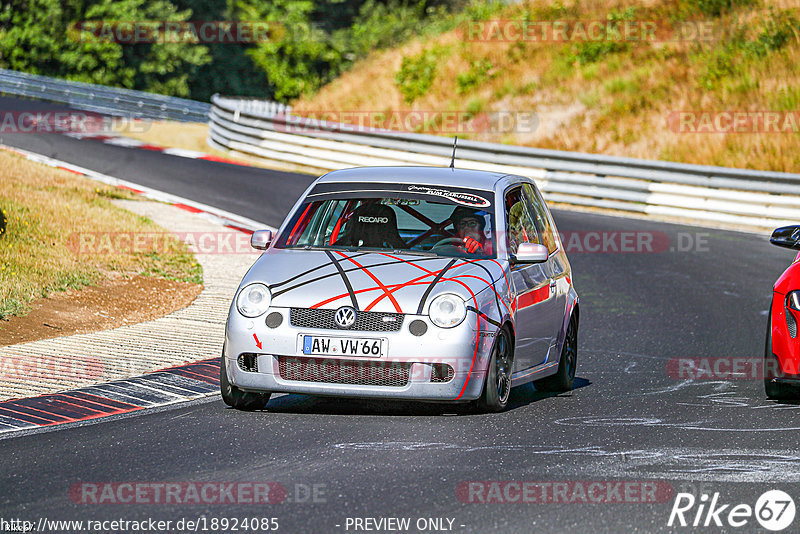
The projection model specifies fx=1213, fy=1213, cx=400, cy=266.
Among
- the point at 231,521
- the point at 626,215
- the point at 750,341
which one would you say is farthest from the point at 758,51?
the point at 231,521

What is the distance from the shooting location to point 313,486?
5.82 meters

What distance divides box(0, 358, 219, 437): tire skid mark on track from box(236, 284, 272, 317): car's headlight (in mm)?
1081

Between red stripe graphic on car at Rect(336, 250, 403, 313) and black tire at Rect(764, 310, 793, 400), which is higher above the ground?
red stripe graphic on car at Rect(336, 250, 403, 313)

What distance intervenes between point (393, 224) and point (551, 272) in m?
1.29

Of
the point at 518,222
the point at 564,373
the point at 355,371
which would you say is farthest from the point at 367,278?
the point at 564,373

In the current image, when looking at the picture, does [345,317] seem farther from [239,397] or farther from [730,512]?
[730,512]

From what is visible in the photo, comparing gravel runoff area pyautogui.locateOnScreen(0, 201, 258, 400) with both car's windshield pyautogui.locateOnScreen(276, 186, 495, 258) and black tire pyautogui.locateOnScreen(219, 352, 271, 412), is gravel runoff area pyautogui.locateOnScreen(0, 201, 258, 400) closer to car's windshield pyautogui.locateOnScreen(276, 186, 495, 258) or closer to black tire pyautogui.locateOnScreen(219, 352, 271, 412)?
black tire pyautogui.locateOnScreen(219, 352, 271, 412)

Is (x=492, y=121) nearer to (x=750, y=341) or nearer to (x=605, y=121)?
(x=605, y=121)

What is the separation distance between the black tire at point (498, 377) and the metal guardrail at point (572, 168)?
584 inches

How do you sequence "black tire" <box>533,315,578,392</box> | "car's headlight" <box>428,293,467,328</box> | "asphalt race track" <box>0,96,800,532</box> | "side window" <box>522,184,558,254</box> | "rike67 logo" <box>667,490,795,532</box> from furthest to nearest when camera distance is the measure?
"side window" <box>522,184,558,254</box> → "black tire" <box>533,315,578,392</box> → "car's headlight" <box>428,293,467,328</box> → "asphalt race track" <box>0,96,800,532</box> → "rike67 logo" <box>667,490,795,532</box>

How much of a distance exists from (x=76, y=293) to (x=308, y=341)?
17.9ft

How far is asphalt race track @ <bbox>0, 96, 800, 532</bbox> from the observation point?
543 centimetres

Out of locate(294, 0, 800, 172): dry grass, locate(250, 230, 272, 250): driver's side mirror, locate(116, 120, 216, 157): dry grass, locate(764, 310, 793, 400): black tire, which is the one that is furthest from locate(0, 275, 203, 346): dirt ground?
locate(116, 120, 216, 157): dry grass

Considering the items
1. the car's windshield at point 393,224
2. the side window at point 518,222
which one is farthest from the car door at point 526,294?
the car's windshield at point 393,224
